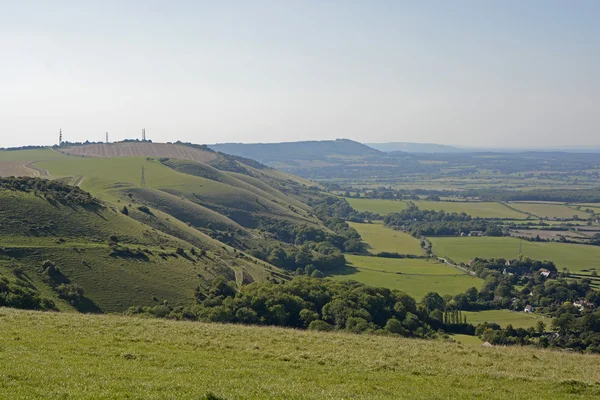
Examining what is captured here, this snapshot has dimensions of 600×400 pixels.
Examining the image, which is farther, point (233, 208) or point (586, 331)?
point (233, 208)

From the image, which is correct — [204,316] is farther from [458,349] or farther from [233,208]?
[233,208]

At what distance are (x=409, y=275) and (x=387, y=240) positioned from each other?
4711 cm

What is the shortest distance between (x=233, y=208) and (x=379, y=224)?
6377 cm

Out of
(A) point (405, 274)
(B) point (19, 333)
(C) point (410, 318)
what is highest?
(B) point (19, 333)

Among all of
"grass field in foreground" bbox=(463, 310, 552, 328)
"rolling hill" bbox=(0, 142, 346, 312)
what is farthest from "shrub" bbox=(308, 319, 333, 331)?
"grass field in foreground" bbox=(463, 310, 552, 328)

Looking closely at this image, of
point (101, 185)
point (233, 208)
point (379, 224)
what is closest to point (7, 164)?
point (101, 185)

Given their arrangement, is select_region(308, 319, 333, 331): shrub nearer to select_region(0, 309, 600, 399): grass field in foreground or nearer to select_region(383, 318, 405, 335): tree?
select_region(383, 318, 405, 335): tree

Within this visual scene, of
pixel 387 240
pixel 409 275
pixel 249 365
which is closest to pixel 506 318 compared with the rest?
pixel 409 275

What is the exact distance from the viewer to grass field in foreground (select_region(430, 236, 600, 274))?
120 meters

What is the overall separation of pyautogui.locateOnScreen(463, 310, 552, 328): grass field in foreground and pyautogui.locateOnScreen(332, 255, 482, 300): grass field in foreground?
1092 centimetres

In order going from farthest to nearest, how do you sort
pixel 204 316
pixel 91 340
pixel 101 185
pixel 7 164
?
1. pixel 7 164
2. pixel 101 185
3. pixel 204 316
4. pixel 91 340

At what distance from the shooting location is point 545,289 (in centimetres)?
9162

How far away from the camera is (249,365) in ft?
66.3

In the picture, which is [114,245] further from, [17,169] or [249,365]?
[17,169]
